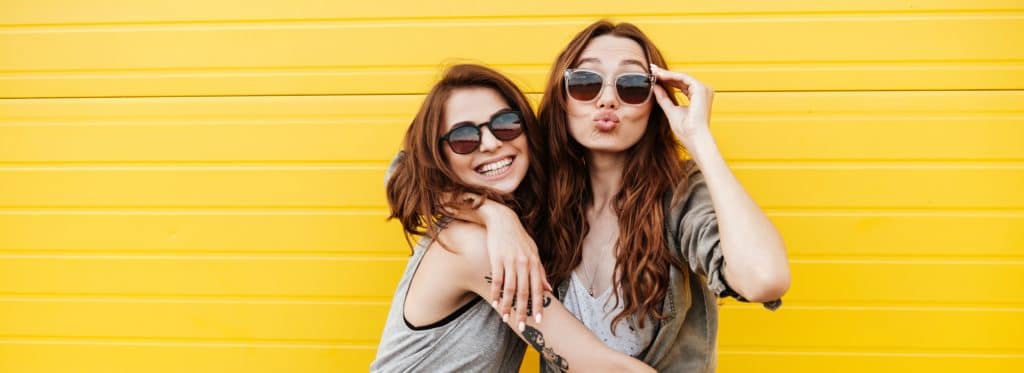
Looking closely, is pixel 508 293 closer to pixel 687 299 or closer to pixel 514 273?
pixel 514 273

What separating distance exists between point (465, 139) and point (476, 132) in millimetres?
39

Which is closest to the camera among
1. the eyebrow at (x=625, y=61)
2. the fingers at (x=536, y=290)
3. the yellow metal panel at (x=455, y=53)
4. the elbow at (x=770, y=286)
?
the elbow at (x=770, y=286)

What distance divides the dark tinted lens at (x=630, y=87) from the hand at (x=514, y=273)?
509 mm

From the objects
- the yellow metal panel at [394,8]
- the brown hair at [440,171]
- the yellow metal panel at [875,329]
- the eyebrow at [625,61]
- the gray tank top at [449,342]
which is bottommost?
the yellow metal panel at [875,329]

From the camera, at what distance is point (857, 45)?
3.00m

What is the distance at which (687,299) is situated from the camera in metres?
2.31

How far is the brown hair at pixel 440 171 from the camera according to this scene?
233 cm

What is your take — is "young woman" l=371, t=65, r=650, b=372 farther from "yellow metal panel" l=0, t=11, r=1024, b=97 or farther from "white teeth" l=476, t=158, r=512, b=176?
"yellow metal panel" l=0, t=11, r=1024, b=97

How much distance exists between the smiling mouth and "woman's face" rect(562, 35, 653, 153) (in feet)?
0.75

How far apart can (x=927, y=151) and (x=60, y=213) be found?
3.53 meters

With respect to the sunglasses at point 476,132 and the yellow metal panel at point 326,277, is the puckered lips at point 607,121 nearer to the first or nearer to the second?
the sunglasses at point 476,132

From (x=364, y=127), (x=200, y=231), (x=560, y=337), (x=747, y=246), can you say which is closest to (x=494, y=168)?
(x=560, y=337)

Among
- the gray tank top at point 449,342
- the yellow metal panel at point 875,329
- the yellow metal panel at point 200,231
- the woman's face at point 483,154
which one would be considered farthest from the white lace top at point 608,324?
the yellow metal panel at point 200,231

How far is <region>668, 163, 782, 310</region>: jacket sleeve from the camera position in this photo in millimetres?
1980
